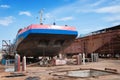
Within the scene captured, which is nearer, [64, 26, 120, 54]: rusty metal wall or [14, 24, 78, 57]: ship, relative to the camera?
[14, 24, 78, 57]: ship

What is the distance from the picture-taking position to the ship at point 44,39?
17500 mm

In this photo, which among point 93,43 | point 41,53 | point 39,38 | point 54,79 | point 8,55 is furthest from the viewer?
point 93,43

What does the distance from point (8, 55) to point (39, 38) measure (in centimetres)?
1051

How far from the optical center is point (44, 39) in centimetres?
1839

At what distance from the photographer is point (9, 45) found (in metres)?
28.9

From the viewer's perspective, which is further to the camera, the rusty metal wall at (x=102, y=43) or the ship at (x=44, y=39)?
the rusty metal wall at (x=102, y=43)

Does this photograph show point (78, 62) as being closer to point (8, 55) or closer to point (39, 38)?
point (39, 38)

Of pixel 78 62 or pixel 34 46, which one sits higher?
pixel 34 46

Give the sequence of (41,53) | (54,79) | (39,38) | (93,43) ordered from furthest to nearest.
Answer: (93,43) → (41,53) → (39,38) → (54,79)

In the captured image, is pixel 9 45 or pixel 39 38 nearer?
pixel 39 38

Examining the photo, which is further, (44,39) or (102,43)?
(102,43)

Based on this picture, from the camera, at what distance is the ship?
17500mm

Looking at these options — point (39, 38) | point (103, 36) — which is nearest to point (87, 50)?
point (103, 36)

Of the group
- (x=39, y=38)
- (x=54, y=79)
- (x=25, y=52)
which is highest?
(x=39, y=38)
